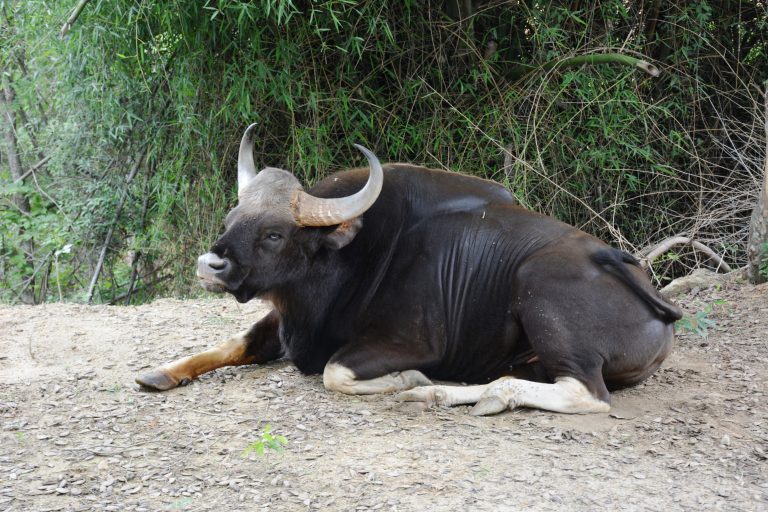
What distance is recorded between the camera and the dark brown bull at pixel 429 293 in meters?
4.45

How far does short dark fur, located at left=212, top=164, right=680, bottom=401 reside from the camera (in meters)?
4.48

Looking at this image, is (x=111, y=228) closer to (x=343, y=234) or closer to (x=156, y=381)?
(x=156, y=381)

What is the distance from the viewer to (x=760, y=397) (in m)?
4.57

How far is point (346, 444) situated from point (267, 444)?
1.13 ft

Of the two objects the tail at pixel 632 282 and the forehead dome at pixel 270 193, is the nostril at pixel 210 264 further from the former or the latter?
the tail at pixel 632 282

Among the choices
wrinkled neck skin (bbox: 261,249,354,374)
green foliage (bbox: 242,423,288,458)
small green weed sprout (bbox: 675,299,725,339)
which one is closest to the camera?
green foliage (bbox: 242,423,288,458)

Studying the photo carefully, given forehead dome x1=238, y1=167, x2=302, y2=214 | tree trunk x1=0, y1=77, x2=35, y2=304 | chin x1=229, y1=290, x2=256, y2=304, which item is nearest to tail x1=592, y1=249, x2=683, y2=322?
forehead dome x1=238, y1=167, x2=302, y2=214

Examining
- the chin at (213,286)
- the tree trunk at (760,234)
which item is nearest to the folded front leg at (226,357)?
the chin at (213,286)

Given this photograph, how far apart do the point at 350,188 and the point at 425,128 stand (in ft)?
6.98

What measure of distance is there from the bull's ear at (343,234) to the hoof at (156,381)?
1.09 metres

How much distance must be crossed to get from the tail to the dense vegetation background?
1949 mm

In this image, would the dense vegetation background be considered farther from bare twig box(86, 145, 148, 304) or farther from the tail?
the tail

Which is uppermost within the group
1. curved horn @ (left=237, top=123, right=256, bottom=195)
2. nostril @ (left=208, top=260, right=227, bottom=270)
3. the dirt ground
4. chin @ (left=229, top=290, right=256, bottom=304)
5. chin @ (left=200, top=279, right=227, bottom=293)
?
curved horn @ (left=237, top=123, right=256, bottom=195)

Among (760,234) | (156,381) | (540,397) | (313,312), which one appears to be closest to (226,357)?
(156,381)
